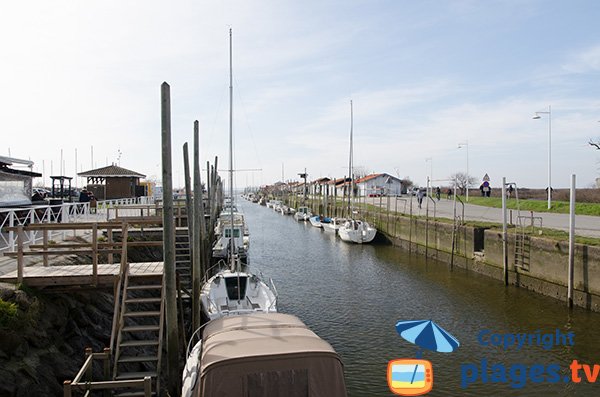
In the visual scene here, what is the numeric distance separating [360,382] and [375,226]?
34.3 metres

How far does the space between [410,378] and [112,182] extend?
111ft

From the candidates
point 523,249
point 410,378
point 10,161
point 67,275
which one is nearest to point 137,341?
point 67,275

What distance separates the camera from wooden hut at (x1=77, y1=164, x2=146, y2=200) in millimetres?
37112

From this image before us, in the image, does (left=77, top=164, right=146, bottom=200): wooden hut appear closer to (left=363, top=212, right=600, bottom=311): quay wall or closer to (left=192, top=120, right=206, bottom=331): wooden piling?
(left=192, top=120, right=206, bottom=331): wooden piling

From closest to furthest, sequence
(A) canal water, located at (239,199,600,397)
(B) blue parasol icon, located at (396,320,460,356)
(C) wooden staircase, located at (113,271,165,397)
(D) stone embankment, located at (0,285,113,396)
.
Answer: (D) stone embankment, located at (0,285,113,396), (B) blue parasol icon, located at (396,320,460,356), (C) wooden staircase, located at (113,271,165,397), (A) canal water, located at (239,199,600,397)

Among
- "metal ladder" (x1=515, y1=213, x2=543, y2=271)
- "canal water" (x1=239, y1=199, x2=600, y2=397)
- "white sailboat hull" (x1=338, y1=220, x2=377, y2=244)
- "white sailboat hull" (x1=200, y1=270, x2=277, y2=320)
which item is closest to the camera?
"canal water" (x1=239, y1=199, x2=600, y2=397)

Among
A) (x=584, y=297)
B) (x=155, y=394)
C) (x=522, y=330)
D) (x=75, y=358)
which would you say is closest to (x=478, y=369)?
(x=522, y=330)

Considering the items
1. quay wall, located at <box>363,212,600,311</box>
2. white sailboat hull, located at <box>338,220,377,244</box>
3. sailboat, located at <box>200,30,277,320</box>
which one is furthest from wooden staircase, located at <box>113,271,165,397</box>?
white sailboat hull, located at <box>338,220,377,244</box>

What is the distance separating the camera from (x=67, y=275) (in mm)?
10117

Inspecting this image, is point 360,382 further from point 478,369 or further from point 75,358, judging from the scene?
point 75,358

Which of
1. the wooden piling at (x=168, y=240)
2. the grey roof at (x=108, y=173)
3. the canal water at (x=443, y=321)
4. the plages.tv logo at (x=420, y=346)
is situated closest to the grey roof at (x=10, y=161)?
the grey roof at (x=108, y=173)

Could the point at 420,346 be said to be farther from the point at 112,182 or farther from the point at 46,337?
the point at 112,182

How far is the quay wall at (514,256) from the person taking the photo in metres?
18.1

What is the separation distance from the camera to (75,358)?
30.7 feet
